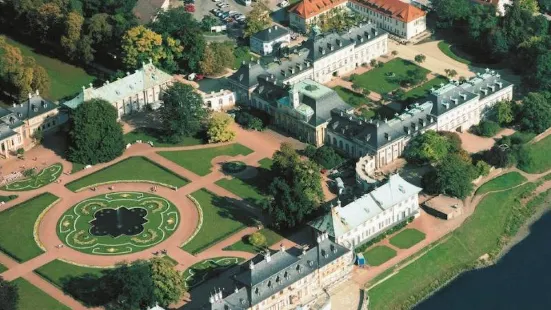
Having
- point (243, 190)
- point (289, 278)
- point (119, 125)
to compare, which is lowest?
point (243, 190)

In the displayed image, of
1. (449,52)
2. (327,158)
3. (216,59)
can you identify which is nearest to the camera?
(327,158)

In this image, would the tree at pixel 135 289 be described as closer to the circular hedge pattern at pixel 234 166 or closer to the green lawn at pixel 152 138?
the circular hedge pattern at pixel 234 166

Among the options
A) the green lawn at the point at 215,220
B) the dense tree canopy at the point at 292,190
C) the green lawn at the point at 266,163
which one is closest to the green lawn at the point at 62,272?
the green lawn at the point at 215,220

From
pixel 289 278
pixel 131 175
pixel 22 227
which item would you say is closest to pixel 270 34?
pixel 131 175

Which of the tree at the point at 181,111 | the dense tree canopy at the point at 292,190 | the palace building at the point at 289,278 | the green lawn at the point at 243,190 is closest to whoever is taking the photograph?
the palace building at the point at 289,278

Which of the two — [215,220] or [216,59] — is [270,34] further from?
[215,220]

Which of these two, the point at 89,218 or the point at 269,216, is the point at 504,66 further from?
the point at 89,218
